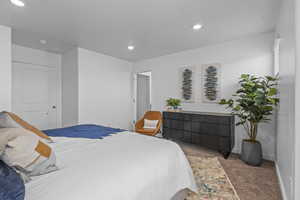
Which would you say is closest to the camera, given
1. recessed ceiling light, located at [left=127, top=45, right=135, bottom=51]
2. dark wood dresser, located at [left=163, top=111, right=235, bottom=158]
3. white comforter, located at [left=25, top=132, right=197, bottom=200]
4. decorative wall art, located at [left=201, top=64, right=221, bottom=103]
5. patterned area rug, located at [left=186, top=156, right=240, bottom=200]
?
white comforter, located at [left=25, top=132, right=197, bottom=200]

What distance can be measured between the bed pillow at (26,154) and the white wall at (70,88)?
2.77 metres

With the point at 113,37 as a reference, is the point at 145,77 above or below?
below

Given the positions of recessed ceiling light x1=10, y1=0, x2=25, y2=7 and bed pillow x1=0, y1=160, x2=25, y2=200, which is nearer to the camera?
bed pillow x1=0, y1=160, x2=25, y2=200

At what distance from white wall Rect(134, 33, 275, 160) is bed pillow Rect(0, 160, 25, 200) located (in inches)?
137

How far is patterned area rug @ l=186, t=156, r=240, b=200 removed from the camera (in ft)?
5.40

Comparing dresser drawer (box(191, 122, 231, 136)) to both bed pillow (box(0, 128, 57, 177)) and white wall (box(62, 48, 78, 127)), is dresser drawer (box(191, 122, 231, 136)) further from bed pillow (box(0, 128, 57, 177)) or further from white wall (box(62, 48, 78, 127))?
white wall (box(62, 48, 78, 127))

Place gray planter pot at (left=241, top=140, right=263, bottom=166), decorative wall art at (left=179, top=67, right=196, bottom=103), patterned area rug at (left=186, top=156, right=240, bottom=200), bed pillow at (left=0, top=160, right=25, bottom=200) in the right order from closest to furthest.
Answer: bed pillow at (left=0, top=160, right=25, bottom=200), patterned area rug at (left=186, top=156, right=240, bottom=200), gray planter pot at (left=241, top=140, right=263, bottom=166), decorative wall art at (left=179, top=67, right=196, bottom=103)

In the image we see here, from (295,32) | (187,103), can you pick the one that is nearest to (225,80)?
(187,103)

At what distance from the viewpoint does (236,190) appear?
177cm

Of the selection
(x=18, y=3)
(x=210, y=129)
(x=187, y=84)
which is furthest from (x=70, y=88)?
(x=210, y=129)

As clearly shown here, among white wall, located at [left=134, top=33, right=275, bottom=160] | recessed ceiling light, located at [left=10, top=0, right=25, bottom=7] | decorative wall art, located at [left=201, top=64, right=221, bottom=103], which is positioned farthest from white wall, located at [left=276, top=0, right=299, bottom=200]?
recessed ceiling light, located at [left=10, top=0, right=25, bottom=7]

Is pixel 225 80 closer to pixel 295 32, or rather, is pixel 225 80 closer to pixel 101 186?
pixel 295 32

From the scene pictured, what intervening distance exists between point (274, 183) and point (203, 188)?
41.6 inches

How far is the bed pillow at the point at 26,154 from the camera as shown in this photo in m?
0.84
